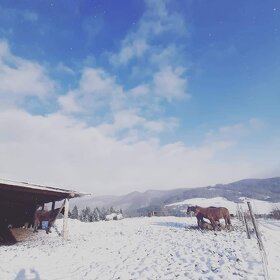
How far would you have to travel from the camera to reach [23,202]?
2255 centimetres

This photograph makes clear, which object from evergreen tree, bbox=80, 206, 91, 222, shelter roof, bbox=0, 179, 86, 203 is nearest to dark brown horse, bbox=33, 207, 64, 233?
shelter roof, bbox=0, 179, 86, 203

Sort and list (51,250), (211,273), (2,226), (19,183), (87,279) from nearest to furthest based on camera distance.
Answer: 1. (211,273)
2. (87,279)
3. (51,250)
4. (19,183)
5. (2,226)

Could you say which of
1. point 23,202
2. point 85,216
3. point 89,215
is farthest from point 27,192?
point 85,216

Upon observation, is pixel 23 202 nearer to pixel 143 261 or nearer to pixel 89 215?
pixel 143 261

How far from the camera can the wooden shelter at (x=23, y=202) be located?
18753mm

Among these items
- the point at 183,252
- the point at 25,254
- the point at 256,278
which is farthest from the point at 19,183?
the point at 256,278

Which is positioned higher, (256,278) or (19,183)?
(19,183)

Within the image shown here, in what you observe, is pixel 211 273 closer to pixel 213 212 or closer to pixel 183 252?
pixel 183 252

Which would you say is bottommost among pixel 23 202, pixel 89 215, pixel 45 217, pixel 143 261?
pixel 143 261

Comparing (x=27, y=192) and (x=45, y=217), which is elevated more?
(x=27, y=192)

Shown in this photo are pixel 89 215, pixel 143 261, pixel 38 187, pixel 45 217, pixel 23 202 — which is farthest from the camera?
pixel 89 215

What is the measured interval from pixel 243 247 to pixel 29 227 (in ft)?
56.5

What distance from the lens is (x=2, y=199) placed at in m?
21.1

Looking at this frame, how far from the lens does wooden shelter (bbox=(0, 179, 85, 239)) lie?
18753mm
